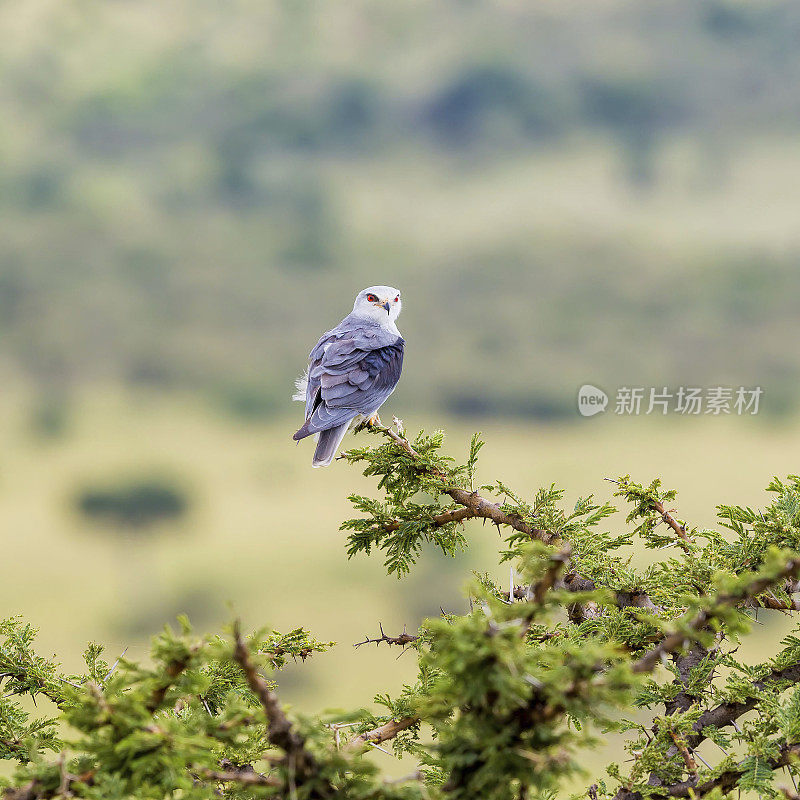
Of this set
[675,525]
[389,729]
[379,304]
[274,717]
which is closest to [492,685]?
[274,717]

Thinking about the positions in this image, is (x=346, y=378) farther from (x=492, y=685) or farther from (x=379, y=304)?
(x=492, y=685)

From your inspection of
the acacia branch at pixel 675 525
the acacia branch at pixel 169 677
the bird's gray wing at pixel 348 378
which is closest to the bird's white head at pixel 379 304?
the bird's gray wing at pixel 348 378

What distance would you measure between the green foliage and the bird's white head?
9.17 ft

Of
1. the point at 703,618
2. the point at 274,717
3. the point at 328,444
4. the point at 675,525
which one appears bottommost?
the point at 274,717

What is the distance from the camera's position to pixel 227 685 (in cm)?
586

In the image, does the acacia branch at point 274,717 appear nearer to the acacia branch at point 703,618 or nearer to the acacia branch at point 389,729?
the acacia branch at point 703,618

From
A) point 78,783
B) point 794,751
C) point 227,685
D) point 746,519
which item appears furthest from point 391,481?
point 78,783

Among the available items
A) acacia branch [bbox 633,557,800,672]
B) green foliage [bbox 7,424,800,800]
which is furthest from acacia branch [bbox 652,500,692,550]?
acacia branch [bbox 633,557,800,672]

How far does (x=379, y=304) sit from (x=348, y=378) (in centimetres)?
173

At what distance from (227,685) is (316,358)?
3.44 metres

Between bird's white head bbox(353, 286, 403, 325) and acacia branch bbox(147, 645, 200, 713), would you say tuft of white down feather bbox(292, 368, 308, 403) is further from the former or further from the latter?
acacia branch bbox(147, 645, 200, 713)

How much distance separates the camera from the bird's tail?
7.32m

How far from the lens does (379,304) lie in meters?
9.12

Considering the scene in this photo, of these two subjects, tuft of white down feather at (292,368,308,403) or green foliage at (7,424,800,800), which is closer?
green foliage at (7,424,800,800)
